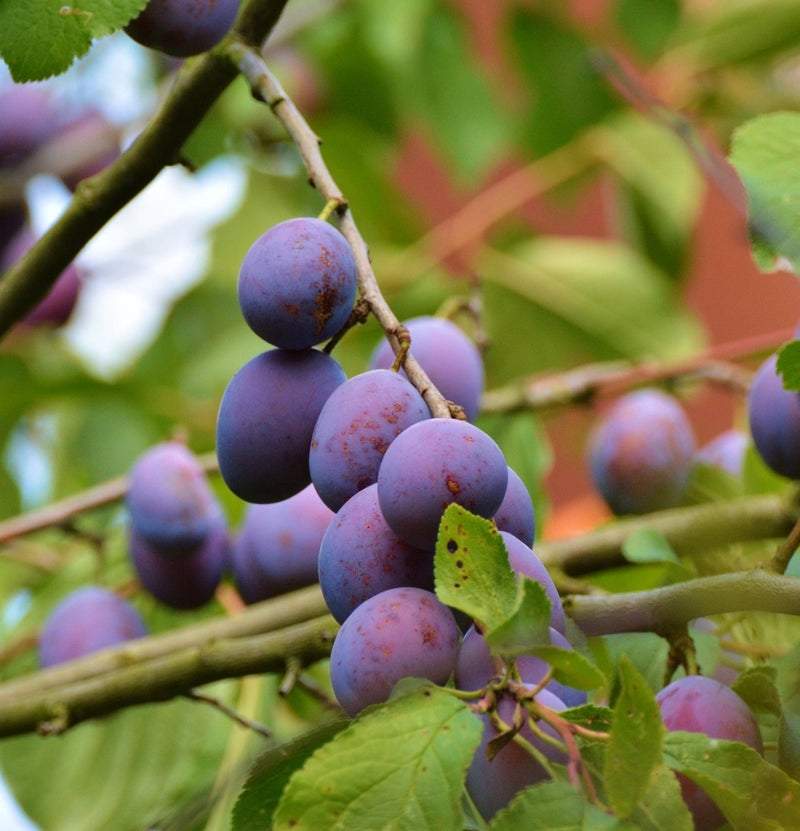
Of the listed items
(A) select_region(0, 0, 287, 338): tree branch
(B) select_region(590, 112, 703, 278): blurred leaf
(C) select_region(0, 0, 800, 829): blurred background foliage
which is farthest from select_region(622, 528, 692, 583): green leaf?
(B) select_region(590, 112, 703, 278): blurred leaf

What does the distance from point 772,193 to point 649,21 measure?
0.81 m

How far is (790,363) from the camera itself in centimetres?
37

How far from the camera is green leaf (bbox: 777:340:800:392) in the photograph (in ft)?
1.19

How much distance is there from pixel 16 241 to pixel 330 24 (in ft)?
1.21

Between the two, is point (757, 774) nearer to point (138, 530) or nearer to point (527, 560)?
point (527, 560)

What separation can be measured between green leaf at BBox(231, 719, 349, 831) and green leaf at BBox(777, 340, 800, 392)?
0.17 metres

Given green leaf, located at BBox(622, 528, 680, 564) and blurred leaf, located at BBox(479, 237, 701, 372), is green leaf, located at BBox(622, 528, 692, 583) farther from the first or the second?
blurred leaf, located at BBox(479, 237, 701, 372)

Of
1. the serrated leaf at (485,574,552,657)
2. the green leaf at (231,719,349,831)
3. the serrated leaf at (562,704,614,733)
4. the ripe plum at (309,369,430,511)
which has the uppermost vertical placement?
the ripe plum at (309,369,430,511)

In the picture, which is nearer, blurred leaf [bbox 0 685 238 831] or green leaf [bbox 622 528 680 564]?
green leaf [bbox 622 528 680 564]

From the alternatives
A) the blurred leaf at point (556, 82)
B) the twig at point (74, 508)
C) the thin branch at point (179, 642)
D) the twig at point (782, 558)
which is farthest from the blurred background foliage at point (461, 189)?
the twig at point (782, 558)

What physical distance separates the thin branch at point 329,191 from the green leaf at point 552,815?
0.10m

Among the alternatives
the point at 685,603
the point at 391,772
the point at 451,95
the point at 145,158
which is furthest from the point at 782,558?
the point at 451,95

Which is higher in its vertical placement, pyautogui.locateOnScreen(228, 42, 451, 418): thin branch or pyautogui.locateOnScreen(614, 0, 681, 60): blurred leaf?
pyautogui.locateOnScreen(228, 42, 451, 418): thin branch

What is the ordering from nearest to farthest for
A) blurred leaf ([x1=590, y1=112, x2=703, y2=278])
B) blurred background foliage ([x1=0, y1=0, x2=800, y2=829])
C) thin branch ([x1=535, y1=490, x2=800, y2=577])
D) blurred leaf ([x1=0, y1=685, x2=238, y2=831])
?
thin branch ([x1=535, y1=490, x2=800, y2=577]), blurred leaf ([x1=0, y1=685, x2=238, y2=831]), blurred background foliage ([x1=0, y1=0, x2=800, y2=829]), blurred leaf ([x1=590, y1=112, x2=703, y2=278])
